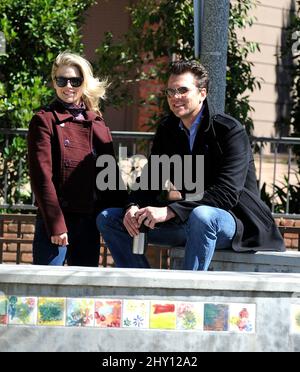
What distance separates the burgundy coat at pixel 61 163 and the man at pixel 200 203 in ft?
0.74

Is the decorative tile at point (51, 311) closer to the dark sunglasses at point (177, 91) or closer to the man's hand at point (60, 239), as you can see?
the man's hand at point (60, 239)

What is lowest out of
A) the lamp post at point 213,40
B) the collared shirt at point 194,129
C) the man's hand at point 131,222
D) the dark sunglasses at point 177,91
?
the man's hand at point 131,222

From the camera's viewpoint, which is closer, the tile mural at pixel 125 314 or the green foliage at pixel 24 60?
the tile mural at pixel 125 314

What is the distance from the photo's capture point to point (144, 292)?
185 inches

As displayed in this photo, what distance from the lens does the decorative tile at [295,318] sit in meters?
4.74

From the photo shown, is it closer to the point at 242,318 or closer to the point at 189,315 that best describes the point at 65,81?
the point at 189,315

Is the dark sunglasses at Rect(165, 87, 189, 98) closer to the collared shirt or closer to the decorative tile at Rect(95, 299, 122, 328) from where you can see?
the collared shirt

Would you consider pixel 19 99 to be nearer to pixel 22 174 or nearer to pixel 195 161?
pixel 22 174

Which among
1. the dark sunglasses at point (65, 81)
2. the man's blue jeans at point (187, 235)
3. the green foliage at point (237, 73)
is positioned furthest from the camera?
the green foliage at point (237, 73)

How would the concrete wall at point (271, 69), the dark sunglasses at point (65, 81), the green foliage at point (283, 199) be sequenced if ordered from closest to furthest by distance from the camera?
the dark sunglasses at point (65, 81) < the green foliage at point (283, 199) < the concrete wall at point (271, 69)

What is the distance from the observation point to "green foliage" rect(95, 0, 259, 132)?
29.5 ft

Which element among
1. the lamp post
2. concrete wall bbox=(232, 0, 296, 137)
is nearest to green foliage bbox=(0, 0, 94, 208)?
the lamp post

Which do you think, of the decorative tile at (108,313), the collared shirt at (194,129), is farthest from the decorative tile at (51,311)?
the collared shirt at (194,129)
